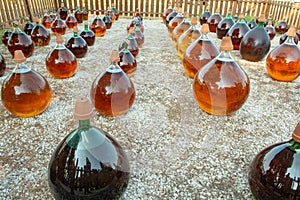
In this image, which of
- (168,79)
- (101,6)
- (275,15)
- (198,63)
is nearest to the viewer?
(198,63)

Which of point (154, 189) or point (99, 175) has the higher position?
point (99, 175)

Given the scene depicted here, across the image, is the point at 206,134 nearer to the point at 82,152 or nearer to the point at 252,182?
the point at 252,182

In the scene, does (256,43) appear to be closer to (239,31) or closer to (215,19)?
(239,31)

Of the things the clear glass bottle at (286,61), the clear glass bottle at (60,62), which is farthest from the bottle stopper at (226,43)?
the clear glass bottle at (60,62)

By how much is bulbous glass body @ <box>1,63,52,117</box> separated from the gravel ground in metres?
0.11

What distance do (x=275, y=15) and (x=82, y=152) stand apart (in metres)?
6.73

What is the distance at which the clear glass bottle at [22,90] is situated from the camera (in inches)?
66.3

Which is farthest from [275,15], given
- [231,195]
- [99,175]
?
[99,175]

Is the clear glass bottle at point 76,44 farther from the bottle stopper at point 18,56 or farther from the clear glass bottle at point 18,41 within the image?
the bottle stopper at point 18,56

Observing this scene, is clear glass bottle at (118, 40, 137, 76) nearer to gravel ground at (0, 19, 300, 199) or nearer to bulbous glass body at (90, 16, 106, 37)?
gravel ground at (0, 19, 300, 199)

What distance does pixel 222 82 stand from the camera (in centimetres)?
173

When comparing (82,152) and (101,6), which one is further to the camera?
(101,6)

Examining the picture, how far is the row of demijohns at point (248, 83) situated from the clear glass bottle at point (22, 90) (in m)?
1.06

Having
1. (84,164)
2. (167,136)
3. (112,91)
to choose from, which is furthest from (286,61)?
(84,164)
